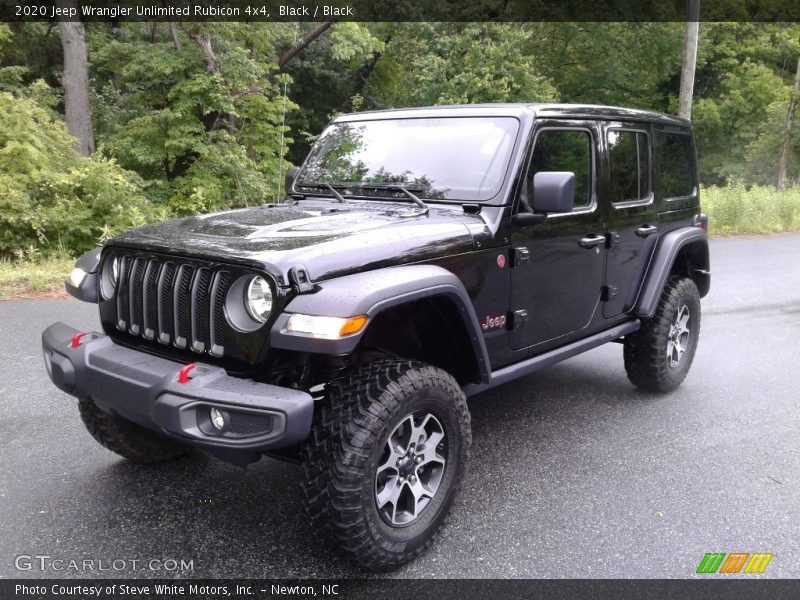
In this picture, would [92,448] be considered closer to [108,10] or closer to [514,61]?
[108,10]

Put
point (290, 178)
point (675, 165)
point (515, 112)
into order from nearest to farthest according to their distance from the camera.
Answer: point (515, 112), point (290, 178), point (675, 165)

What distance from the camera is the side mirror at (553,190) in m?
3.28

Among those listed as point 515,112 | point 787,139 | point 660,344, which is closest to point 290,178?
point 515,112

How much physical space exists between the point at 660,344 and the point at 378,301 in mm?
2841

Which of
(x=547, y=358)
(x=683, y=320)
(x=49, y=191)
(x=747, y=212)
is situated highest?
(x=49, y=191)

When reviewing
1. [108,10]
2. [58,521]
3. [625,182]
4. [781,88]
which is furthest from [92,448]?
[781,88]

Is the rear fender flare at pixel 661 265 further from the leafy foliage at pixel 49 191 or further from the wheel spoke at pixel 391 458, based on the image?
the leafy foliage at pixel 49 191

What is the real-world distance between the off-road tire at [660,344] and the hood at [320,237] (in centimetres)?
200

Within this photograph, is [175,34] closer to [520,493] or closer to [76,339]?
[76,339]

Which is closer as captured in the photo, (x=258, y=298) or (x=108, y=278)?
(x=258, y=298)

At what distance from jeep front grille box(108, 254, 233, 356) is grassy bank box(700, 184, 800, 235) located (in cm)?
1469

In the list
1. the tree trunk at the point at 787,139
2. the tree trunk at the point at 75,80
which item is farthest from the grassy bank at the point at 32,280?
the tree trunk at the point at 787,139

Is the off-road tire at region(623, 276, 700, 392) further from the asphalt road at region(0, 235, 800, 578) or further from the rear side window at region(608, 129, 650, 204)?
the rear side window at region(608, 129, 650, 204)

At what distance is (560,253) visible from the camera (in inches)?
150
